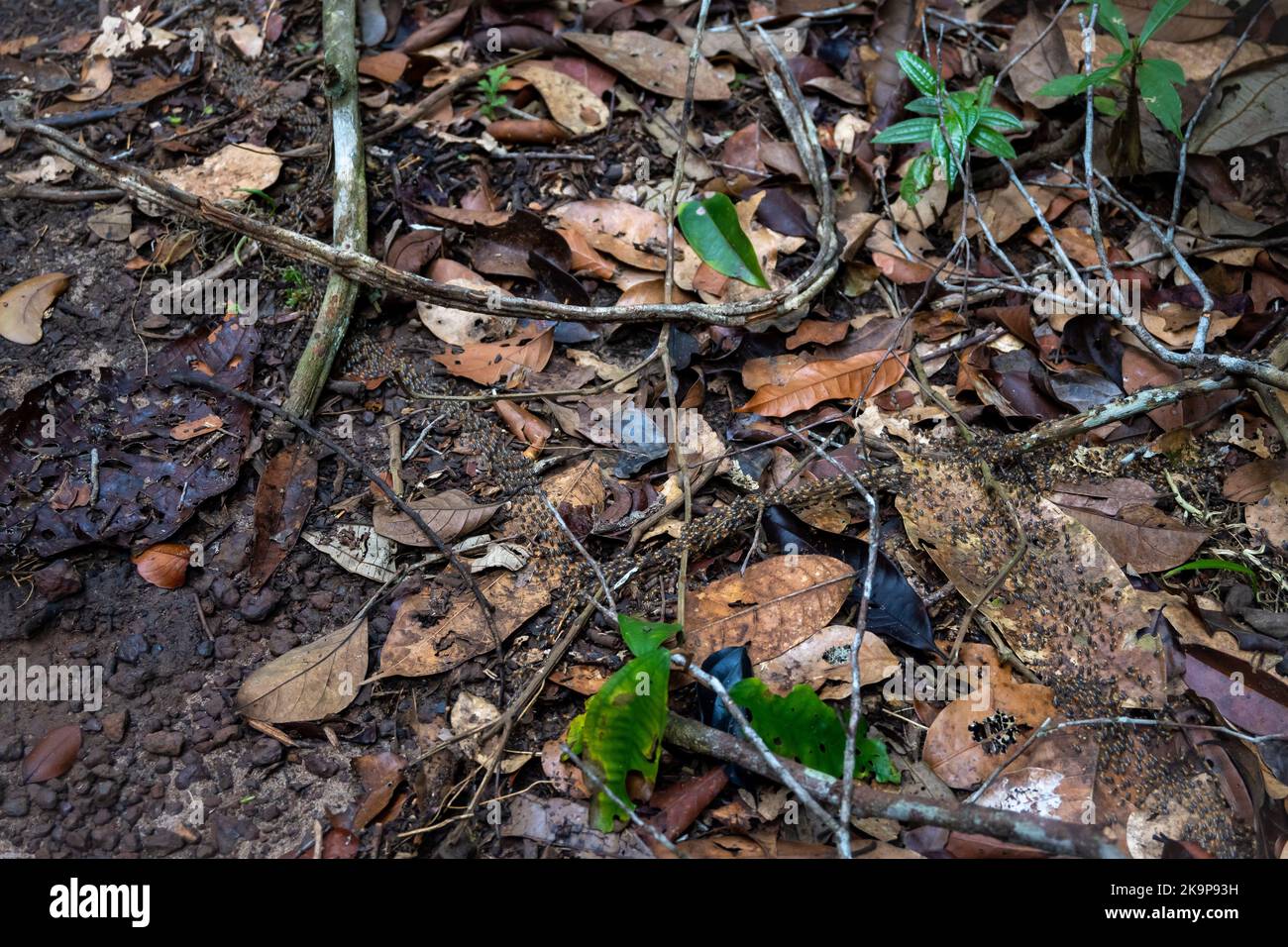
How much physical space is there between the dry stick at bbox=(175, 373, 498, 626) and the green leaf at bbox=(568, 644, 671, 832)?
49 centimetres

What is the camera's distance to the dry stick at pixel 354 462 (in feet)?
8.91

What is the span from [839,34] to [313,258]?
253 cm

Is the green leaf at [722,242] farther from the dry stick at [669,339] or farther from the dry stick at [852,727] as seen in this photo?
the dry stick at [852,727]

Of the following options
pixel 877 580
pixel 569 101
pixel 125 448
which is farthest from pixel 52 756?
pixel 569 101

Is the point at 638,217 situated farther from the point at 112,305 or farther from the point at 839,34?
the point at 112,305

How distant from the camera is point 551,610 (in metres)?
2.72

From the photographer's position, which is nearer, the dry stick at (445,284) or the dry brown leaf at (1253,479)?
the dry brown leaf at (1253,479)

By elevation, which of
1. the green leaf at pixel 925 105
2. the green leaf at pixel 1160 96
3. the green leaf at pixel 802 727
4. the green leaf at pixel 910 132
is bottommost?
the green leaf at pixel 802 727

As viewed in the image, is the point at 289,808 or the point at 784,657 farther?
the point at 784,657

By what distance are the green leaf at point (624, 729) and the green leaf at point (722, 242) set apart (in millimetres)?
1540

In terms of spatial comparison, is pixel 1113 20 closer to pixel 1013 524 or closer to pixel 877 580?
pixel 1013 524

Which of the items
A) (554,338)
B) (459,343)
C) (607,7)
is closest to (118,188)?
(459,343)

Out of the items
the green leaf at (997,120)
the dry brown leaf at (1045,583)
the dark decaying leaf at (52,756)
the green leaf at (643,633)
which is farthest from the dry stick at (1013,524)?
the dark decaying leaf at (52,756)

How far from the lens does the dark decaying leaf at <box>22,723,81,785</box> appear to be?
96.0 inches
